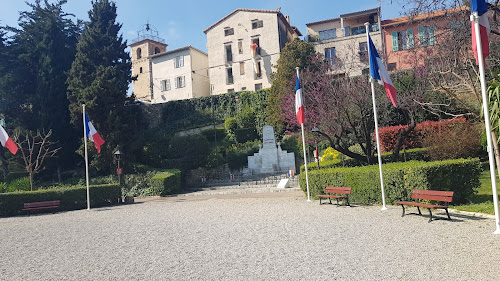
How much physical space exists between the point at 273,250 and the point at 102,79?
2646cm

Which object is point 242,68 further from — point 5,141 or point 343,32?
point 5,141

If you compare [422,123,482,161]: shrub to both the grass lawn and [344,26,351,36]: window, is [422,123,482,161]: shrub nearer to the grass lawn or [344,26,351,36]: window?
the grass lawn

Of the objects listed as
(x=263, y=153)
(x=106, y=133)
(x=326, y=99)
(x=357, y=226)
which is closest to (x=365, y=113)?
(x=326, y=99)

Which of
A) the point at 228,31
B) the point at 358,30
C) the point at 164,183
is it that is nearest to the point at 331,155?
the point at 164,183

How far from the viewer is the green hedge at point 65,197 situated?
668 inches

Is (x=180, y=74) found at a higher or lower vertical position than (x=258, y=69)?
higher

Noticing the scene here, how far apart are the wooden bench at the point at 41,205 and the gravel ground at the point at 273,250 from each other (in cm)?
716

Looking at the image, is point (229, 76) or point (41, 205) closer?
point (41, 205)

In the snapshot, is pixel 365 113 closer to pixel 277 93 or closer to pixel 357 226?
pixel 357 226

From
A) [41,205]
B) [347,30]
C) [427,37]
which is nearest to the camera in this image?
[427,37]

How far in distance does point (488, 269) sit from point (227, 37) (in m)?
41.0

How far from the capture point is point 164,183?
23.3 meters

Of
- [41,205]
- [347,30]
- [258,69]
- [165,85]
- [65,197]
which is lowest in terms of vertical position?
[41,205]

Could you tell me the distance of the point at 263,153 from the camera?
29.2 m
